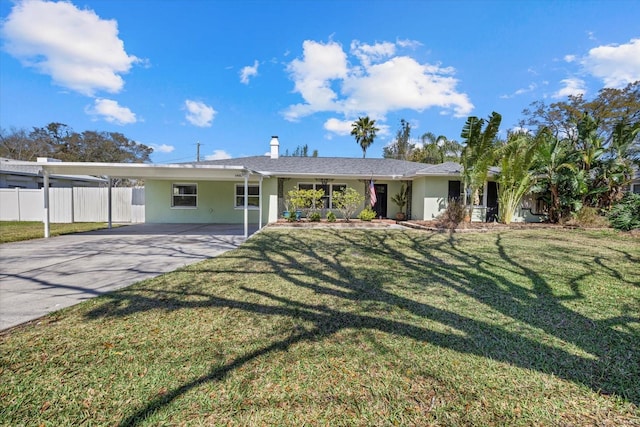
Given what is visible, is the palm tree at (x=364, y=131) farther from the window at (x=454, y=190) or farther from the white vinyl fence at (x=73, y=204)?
the white vinyl fence at (x=73, y=204)

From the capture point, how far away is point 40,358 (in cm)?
272

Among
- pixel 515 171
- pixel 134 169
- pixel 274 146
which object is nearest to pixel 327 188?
pixel 274 146

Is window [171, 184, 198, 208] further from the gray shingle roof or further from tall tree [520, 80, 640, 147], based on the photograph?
tall tree [520, 80, 640, 147]

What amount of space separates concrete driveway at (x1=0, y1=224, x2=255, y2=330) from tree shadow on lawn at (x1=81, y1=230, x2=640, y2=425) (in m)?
0.81

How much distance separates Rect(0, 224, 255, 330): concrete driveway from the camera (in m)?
4.20

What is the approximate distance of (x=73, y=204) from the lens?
16141mm

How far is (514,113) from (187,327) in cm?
3332

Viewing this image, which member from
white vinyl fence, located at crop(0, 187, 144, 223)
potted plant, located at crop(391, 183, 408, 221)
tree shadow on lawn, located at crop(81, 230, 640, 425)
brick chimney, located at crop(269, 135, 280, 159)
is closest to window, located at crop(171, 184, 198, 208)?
white vinyl fence, located at crop(0, 187, 144, 223)

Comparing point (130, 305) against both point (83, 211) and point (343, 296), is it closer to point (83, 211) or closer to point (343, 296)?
point (343, 296)

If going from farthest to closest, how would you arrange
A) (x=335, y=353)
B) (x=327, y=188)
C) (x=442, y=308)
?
1. (x=327, y=188)
2. (x=442, y=308)
3. (x=335, y=353)

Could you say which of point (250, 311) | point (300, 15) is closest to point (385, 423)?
point (250, 311)

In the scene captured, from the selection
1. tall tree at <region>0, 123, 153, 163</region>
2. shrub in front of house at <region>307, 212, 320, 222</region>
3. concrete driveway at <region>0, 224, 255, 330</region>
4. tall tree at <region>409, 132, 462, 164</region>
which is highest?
tall tree at <region>0, 123, 153, 163</region>

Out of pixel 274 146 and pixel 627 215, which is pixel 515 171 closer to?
pixel 627 215

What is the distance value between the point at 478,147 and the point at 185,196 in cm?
1437
